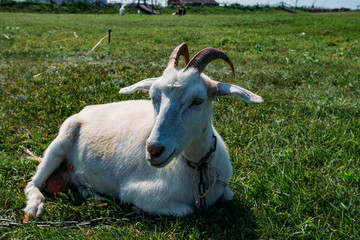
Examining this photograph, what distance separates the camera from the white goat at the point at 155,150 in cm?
250

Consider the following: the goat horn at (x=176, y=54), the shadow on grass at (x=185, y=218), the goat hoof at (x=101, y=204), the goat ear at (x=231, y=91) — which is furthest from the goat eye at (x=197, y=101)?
the goat hoof at (x=101, y=204)

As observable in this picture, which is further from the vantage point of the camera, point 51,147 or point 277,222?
point 51,147

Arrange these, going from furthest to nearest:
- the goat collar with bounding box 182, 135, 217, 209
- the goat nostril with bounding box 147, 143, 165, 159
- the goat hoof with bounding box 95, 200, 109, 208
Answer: the goat hoof with bounding box 95, 200, 109, 208
the goat collar with bounding box 182, 135, 217, 209
the goat nostril with bounding box 147, 143, 165, 159

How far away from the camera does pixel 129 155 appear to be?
3.29 meters

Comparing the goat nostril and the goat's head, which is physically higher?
the goat's head

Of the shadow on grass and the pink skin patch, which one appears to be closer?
the shadow on grass

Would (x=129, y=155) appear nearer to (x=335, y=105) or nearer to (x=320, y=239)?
(x=320, y=239)

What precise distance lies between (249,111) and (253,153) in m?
1.31

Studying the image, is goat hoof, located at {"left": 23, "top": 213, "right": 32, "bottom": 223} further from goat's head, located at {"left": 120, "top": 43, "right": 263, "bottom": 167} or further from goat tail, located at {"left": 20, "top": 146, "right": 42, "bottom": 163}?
goat's head, located at {"left": 120, "top": 43, "right": 263, "bottom": 167}

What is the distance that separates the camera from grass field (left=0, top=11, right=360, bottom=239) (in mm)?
2668

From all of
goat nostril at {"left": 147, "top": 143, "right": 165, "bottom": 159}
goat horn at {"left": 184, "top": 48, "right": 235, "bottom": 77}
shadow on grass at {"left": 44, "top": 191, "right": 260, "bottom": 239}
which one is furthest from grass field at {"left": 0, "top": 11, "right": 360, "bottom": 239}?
goat horn at {"left": 184, "top": 48, "right": 235, "bottom": 77}

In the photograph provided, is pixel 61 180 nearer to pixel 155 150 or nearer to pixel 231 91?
pixel 155 150

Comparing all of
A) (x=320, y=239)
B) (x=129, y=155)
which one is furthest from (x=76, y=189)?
(x=320, y=239)

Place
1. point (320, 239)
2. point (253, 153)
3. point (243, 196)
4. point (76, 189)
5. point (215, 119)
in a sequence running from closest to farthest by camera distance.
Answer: point (320, 239) < point (243, 196) < point (76, 189) < point (253, 153) < point (215, 119)
